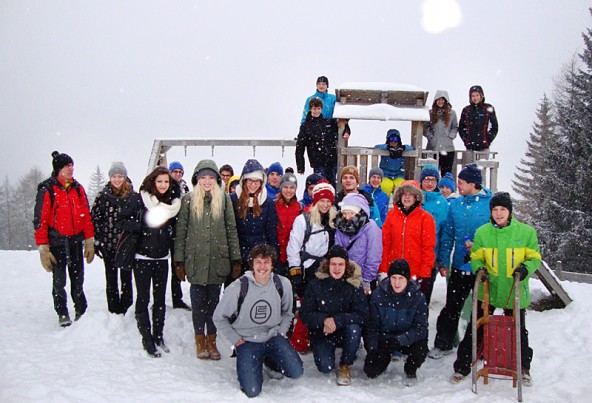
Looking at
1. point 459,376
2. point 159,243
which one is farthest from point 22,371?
point 459,376

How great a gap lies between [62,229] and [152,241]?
140cm

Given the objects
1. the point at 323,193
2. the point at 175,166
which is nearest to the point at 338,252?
the point at 323,193

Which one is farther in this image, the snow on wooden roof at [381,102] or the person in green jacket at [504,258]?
the snow on wooden roof at [381,102]

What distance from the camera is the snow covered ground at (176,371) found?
4.03 m

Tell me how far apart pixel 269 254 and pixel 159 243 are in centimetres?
134

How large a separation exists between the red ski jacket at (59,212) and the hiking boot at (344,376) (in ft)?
12.1

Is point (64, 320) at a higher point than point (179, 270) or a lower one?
lower

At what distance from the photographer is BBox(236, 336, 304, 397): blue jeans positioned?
431 centimetres

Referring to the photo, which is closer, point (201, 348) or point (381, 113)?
point (201, 348)

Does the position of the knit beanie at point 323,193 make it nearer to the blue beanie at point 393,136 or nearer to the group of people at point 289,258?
the group of people at point 289,258

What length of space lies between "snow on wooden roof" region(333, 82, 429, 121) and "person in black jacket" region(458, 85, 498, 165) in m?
0.79

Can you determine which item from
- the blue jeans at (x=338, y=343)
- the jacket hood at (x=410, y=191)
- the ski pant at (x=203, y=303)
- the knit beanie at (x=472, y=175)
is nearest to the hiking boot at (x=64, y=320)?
the ski pant at (x=203, y=303)

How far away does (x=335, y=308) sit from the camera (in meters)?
4.81

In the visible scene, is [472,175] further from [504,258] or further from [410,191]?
[504,258]
